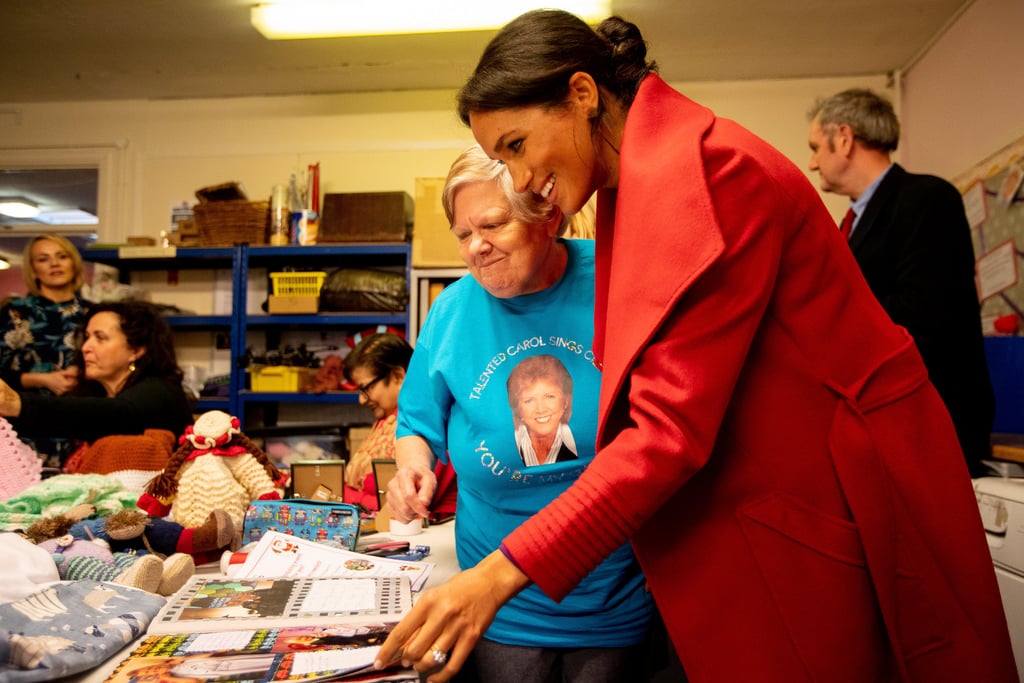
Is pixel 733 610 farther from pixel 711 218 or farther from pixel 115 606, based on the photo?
pixel 115 606

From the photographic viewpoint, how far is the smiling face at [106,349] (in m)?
2.47

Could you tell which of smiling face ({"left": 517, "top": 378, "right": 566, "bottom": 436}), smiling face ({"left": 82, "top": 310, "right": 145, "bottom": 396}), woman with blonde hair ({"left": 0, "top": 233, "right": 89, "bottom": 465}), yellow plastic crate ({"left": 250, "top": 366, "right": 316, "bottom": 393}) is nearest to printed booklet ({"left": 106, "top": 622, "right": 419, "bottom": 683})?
smiling face ({"left": 517, "top": 378, "right": 566, "bottom": 436})

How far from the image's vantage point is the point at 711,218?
64 centimetres

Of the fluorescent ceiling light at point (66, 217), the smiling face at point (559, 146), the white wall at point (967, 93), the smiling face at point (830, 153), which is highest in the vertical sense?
the white wall at point (967, 93)

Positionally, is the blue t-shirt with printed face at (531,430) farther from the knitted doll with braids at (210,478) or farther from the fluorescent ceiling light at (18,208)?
the fluorescent ceiling light at (18,208)

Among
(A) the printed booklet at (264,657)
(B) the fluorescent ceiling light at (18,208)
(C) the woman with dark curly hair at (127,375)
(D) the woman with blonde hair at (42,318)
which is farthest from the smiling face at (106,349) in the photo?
(B) the fluorescent ceiling light at (18,208)

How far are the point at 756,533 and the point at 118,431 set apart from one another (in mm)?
2140

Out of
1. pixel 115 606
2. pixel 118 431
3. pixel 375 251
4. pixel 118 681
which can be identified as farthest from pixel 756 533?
pixel 375 251

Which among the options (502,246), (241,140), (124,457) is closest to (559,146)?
(502,246)

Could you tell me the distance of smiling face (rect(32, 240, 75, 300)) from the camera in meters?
3.37

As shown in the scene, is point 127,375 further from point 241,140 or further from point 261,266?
point 241,140

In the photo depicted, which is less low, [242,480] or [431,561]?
[242,480]

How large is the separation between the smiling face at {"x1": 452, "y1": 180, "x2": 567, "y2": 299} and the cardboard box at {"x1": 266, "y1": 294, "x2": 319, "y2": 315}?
339cm

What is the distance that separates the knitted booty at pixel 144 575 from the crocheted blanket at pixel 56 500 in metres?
0.39
